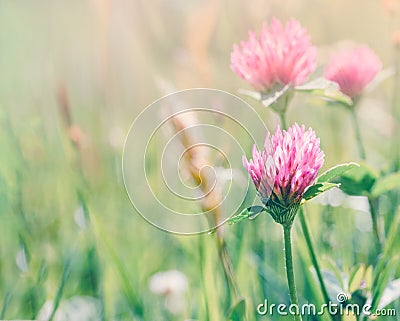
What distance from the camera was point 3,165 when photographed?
1.18 meters

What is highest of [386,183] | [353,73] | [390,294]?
[353,73]

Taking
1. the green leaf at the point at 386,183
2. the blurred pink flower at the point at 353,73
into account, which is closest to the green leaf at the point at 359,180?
the green leaf at the point at 386,183

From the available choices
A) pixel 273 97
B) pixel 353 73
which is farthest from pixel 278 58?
pixel 353 73

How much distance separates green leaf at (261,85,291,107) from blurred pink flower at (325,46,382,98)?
0.41ft

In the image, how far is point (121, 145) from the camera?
1.25 metres

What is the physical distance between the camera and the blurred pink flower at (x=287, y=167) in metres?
0.58

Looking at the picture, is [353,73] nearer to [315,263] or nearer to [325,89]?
[325,89]

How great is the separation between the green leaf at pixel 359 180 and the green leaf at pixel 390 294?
0.10 m

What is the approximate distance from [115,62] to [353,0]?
18.7 inches

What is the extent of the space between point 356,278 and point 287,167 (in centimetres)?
16

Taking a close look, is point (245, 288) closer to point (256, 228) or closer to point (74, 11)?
point (256, 228)

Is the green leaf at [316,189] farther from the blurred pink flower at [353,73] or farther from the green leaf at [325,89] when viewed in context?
the blurred pink flower at [353,73]

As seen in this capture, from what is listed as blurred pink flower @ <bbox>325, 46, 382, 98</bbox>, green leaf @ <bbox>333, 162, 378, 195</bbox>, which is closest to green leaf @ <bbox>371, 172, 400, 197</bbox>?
green leaf @ <bbox>333, 162, 378, 195</bbox>

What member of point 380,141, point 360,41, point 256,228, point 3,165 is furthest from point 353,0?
point 3,165
